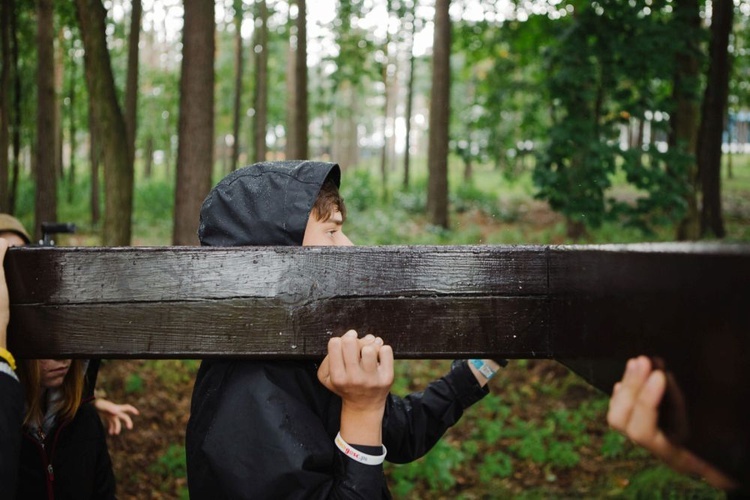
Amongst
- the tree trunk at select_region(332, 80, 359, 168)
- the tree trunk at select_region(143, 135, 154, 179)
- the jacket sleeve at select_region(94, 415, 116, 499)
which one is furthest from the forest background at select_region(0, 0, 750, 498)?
the tree trunk at select_region(332, 80, 359, 168)

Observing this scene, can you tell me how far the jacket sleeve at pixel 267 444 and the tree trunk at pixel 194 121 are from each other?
6.29 metres

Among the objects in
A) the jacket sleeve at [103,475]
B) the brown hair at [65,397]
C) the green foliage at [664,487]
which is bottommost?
the green foliage at [664,487]

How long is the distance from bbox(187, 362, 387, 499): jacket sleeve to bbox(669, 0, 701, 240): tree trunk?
8.19 metres

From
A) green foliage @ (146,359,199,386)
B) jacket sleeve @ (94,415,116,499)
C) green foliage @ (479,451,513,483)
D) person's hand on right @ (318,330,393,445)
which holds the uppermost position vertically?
person's hand on right @ (318,330,393,445)

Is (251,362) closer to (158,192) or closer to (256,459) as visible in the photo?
(256,459)

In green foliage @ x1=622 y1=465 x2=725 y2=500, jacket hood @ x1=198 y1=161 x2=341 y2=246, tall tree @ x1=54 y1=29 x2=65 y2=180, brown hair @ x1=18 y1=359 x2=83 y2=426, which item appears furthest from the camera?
tall tree @ x1=54 y1=29 x2=65 y2=180

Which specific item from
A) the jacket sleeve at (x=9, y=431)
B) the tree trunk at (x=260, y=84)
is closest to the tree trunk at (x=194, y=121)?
→ the jacket sleeve at (x=9, y=431)

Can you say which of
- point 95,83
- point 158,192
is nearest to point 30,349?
point 95,83

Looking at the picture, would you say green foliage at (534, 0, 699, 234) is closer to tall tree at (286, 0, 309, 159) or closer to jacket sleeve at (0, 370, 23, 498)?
tall tree at (286, 0, 309, 159)

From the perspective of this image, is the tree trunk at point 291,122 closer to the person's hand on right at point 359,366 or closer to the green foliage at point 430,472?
the green foliage at point 430,472

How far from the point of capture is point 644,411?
0.90 meters

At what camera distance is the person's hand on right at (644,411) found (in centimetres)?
88

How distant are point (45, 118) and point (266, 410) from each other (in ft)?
34.4

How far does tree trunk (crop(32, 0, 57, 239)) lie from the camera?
10.2 metres
